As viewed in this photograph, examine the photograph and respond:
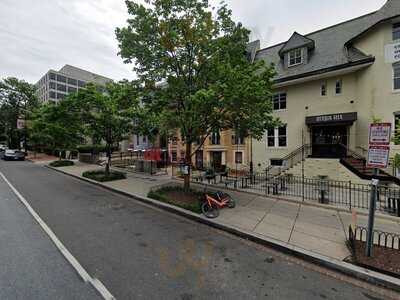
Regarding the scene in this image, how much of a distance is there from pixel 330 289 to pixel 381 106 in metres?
13.9

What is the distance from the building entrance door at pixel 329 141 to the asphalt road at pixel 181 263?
12541 millimetres

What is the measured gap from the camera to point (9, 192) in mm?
10789

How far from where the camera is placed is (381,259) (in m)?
4.39

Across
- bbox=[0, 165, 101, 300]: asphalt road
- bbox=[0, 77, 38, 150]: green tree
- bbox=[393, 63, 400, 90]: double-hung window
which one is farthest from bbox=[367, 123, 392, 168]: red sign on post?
bbox=[0, 77, 38, 150]: green tree

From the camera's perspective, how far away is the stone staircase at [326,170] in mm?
12984

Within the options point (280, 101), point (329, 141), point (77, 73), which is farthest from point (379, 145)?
point (77, 73)

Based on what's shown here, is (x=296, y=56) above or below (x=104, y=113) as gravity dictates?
above

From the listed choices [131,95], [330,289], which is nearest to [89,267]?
[330,289]

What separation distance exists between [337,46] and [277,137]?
26.0 ft

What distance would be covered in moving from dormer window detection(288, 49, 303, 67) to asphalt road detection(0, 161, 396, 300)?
51.5ft

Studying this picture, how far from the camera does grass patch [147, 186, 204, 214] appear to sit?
315 inches

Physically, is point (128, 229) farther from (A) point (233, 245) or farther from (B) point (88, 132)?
(B) point (88, 132)

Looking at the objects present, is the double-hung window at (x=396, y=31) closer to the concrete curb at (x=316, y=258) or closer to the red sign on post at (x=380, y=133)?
the red sign on post at (x=380, y=133)

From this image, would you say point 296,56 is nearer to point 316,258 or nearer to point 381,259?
point 381,259
